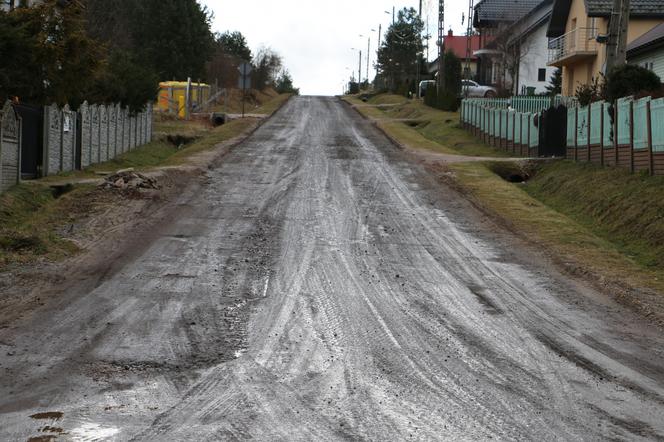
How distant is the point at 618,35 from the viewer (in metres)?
26.6

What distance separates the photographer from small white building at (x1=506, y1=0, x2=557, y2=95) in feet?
225

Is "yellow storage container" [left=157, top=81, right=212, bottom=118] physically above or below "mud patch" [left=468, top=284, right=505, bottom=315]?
above

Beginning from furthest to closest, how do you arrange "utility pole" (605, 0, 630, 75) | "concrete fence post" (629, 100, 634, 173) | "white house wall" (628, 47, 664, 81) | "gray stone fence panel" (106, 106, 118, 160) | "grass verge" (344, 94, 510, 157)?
"white house wall" (628, 47, 664, 81), "grass verge" (344, 94, 510, 157), "gray stone fence panel" (106, 106, 118, 160), "utility pole" (605, 0, 630, 75), "concrete fence post" (629, 100, 634, 173)

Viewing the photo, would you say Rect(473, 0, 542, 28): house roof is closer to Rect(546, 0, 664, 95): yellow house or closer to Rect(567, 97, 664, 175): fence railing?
Rect(546, 0, 664, 95): yellow house

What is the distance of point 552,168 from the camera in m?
25.3

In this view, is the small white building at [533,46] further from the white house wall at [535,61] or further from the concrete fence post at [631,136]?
the concrete fence post at [631,136]

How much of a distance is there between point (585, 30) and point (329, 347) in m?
43.8

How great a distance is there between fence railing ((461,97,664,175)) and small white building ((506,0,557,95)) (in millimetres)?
34626

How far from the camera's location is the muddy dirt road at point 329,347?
620 centimetres

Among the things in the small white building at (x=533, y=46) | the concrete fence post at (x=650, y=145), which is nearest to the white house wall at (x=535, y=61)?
the small white building at (x=533, y=46)

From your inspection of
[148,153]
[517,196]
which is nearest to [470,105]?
[148,153]

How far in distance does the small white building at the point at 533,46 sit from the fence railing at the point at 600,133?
34.6 meters

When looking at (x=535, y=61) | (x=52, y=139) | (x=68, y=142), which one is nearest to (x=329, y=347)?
(x=52, y=139)

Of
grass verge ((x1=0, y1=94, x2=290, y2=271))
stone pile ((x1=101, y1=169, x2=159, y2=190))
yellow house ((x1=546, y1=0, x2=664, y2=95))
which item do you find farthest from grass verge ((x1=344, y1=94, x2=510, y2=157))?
stone pile ((x1=101, y1=169, x2=159, y2=190))
